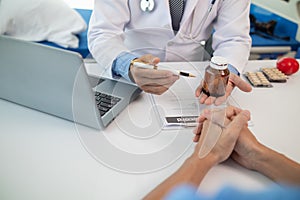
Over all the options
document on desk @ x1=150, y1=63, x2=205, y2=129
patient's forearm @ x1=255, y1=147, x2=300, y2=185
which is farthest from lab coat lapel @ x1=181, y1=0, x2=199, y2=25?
patient's forearm @ x1=255, y1=147, x2=300, y2=185

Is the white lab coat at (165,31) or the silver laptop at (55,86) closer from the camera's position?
the silver laptop at (55,86)

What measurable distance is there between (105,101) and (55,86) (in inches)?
5.5

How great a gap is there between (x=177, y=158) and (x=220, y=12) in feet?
2.17

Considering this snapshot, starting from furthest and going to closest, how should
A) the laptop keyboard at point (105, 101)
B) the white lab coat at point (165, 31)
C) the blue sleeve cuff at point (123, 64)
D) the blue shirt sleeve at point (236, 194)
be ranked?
the white lab coat at point (165, 31), the blue sleeve cuff at point (123, 64), the laptop keyboard at point (105, 101), the blue shirt sleeve at point (236, 194)

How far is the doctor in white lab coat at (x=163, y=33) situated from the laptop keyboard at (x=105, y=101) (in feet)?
0.37

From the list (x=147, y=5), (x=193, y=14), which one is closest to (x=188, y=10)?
(x=193, y=14)

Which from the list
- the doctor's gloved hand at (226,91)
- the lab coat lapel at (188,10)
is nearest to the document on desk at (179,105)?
the doctor's gloved hand at (226,91)

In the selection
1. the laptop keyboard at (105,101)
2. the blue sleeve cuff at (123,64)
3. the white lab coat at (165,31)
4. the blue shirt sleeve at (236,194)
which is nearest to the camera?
the blue shirt sleeve at (236,194)

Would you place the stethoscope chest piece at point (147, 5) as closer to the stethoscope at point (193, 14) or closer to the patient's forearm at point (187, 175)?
the stethoscope at point (193, 14)

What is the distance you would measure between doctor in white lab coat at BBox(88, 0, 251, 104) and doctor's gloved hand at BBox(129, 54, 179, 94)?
0.07ft

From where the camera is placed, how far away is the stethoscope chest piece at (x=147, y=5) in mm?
1003

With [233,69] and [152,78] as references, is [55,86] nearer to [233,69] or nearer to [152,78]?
[152,78]

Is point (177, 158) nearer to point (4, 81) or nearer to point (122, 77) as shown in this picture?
point (122, 77)

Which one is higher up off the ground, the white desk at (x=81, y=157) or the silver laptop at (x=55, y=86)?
the silver laptop at (x=55, y=86)
